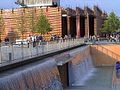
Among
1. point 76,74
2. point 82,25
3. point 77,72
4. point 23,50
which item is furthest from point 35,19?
point 23,50

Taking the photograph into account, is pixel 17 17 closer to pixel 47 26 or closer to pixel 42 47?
pixel 47 26

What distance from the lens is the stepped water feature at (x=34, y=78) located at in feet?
55.5

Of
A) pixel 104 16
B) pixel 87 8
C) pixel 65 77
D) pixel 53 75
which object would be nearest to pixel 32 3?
pixel 87 8

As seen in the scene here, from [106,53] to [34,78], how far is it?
36888mm

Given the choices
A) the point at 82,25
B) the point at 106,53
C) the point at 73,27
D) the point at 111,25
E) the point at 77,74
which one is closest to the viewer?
the point at 77,74

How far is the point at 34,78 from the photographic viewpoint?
2098 centimetres

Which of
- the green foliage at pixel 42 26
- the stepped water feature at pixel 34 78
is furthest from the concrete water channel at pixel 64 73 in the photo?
the green foliage at pixel 42 26

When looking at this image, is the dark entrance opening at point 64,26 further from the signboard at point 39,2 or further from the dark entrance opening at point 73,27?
the signboard at point 39,2

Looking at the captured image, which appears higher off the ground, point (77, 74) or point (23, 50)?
point (23, 50)

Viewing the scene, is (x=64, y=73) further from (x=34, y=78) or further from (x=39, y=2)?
(x=39, y=2)

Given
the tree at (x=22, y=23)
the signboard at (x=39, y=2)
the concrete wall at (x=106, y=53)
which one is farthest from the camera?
the signboard at (x=39, y=2)

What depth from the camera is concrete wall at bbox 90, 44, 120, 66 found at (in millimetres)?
56656

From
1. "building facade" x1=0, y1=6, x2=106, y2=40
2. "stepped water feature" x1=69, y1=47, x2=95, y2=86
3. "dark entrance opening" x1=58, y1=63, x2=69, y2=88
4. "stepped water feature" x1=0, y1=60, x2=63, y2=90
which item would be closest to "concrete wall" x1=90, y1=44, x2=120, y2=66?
"stepped water feature" x1=69, y1=47, x2=95, y2=86

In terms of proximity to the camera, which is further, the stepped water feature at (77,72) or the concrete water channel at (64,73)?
the stepped water feature at (77,72)
